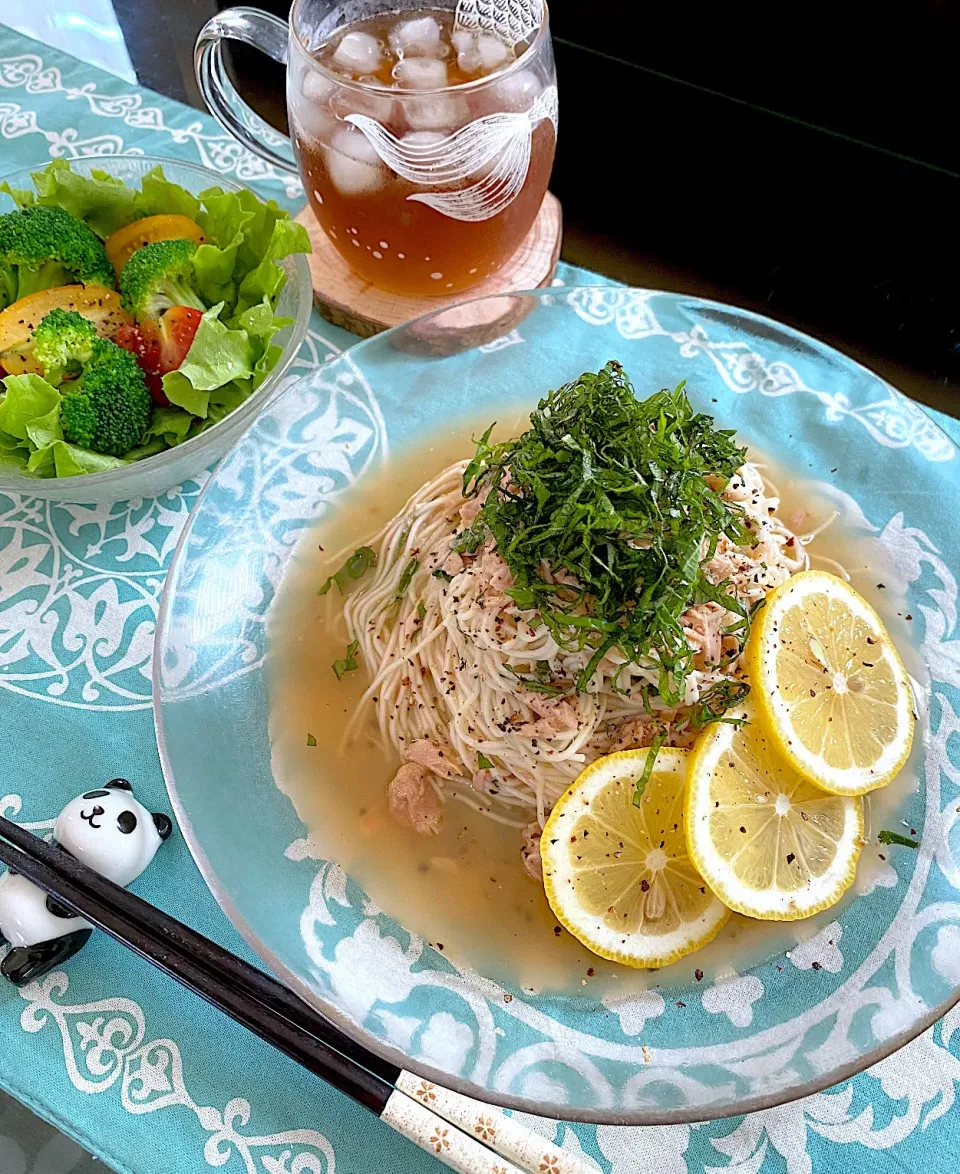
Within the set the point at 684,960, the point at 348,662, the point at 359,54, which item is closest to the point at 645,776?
the point at 684,960

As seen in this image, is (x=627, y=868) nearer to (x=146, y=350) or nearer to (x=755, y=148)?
(x=146, y=350)

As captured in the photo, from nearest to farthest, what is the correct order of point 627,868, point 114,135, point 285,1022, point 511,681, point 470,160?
point 285,1022
point 627,868
point 511,681
point 470,160
point 114,135

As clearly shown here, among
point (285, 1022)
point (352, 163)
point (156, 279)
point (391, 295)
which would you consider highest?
point (352, 163)

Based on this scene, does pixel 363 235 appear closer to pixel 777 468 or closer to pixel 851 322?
pixel 777 468

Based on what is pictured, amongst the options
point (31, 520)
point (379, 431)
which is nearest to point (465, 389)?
point (379, 431)

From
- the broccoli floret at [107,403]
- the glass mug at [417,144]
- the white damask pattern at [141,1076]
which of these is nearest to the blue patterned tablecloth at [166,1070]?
the white damask pattern at [141,1076]

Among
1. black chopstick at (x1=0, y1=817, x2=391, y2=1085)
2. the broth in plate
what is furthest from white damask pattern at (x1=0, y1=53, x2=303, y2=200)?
black chopstick at (x1=0, y1=817, x2=391, y2=1085)

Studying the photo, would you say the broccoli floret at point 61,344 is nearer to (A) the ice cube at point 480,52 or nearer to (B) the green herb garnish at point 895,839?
(A) the ice cube at point 480,52
